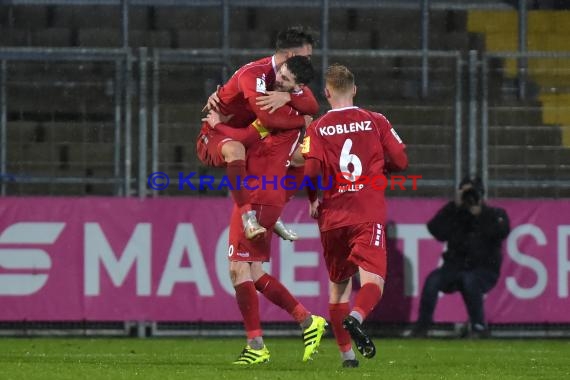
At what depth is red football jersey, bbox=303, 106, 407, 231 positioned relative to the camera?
892 centimetres

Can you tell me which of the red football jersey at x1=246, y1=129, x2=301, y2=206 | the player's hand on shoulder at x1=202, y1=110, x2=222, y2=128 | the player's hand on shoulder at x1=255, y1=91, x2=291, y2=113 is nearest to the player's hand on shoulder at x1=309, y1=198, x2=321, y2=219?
the red football jersey at x1=246, y1=129, x2=301, y2=206

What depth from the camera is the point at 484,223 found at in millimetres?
13516

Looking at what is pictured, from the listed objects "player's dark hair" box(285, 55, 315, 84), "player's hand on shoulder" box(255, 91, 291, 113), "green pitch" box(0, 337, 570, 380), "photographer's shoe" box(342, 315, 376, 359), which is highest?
"player's dark hair" box(285, 55, 315, 84)

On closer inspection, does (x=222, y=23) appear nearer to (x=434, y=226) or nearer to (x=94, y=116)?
(x=94, y=116)

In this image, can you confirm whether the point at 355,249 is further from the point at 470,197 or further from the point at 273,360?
the point at 470,197

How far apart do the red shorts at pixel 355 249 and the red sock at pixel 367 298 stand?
109 millimetres

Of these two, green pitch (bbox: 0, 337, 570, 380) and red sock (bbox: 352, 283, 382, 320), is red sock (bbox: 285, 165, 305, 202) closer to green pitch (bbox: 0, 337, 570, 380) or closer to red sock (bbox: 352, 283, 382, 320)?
green pitch (bbox: 0, 337, 570, 380)

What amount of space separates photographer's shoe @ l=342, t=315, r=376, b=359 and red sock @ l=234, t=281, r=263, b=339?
4.76 ft

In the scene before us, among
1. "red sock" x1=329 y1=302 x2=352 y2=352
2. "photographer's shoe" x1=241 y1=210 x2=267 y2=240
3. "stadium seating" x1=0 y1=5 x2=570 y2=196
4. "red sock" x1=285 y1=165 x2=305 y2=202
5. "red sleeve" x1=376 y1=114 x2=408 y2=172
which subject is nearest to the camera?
"red sleeve" x1=376 y1=114 x2=408 y2=172

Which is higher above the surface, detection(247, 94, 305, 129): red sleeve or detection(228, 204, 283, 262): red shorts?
detection(247, 94, 305, 129): red sleeve

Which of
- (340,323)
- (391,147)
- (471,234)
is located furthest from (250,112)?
(471,234)

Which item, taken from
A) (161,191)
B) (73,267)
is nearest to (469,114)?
(161,191)

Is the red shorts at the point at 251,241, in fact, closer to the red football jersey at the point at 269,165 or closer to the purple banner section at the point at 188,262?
the red football jersey at the point at 269,165

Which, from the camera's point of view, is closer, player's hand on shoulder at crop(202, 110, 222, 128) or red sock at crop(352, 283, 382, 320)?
red sock at crop(352, 283, 382, 320)
